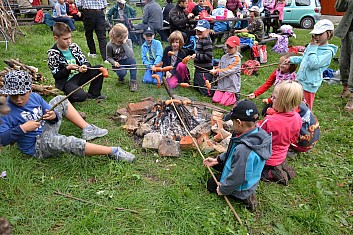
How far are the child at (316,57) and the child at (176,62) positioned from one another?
2.18m

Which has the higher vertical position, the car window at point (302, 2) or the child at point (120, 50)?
the car window at point (302, 2)

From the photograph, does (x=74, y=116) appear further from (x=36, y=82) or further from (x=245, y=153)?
(x=245, y=153)

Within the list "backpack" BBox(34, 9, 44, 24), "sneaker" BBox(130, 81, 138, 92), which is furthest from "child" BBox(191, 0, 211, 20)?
"backpack" BBox(34, 9, 44, 24)

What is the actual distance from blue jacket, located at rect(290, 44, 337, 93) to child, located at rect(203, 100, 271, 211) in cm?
220

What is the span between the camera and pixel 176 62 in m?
6.14

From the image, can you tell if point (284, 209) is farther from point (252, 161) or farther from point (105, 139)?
point (105, 139)

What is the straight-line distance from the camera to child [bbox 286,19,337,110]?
4352mm

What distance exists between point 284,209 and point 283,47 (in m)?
7.48

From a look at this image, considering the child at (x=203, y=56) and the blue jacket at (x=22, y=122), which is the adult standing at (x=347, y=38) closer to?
the child at (x=203, y=56)

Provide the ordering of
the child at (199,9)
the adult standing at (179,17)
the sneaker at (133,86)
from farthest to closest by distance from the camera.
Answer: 1. the child at (199,9)
2. the adult standing at (179,17)
3. the sneaker at (133,86)

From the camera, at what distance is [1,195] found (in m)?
2.96

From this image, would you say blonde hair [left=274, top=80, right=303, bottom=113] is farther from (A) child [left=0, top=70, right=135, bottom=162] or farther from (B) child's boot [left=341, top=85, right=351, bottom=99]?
(B) child's boot [left=341, top=85, right=351, bottom=99]

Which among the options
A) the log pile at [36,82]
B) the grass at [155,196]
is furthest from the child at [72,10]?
the grass at [155,196]

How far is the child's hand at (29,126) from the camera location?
10.2 feet
